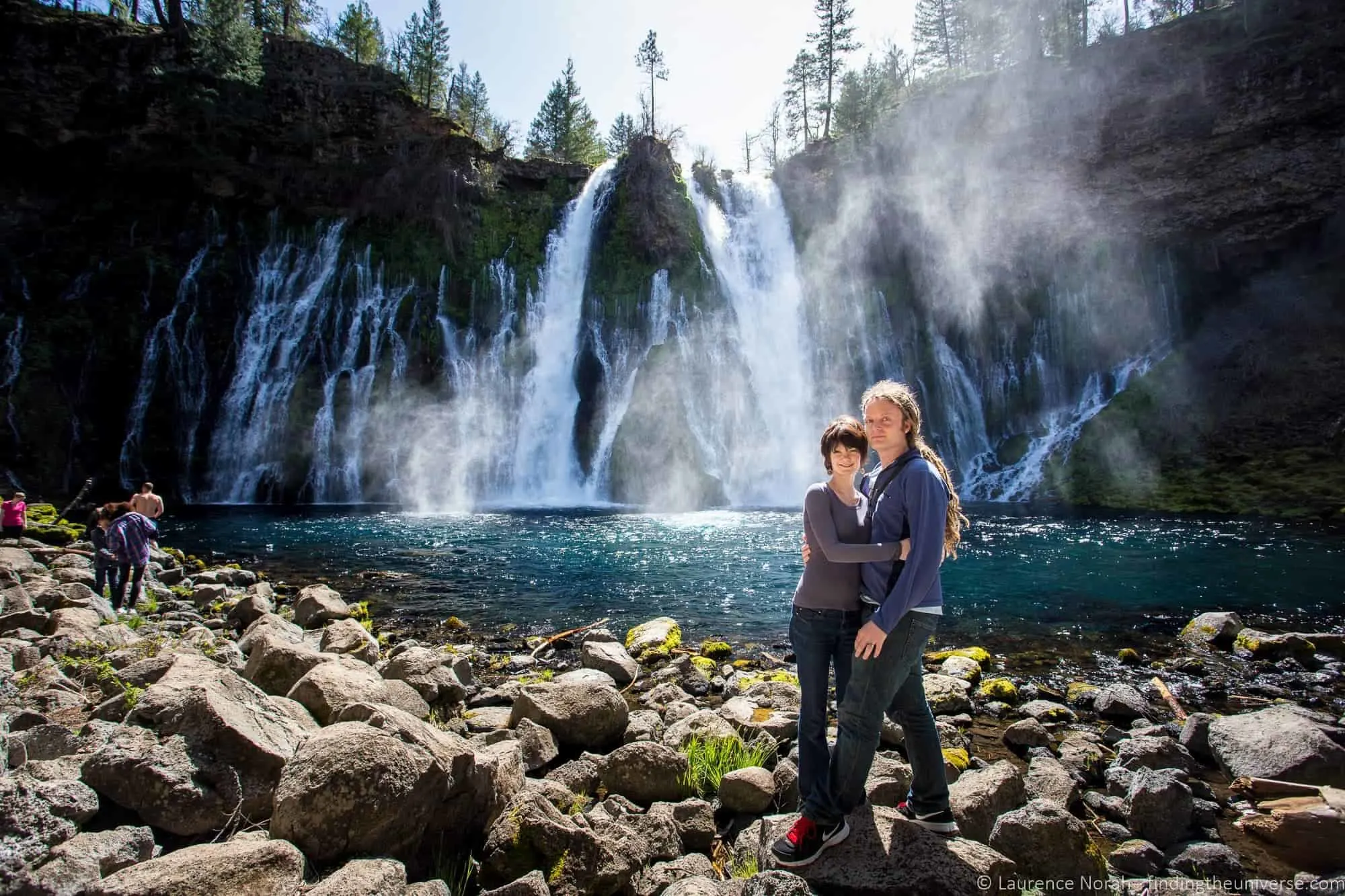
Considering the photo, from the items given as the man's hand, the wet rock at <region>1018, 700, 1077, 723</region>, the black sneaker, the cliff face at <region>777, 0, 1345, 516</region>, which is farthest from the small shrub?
the cliff face at <region>777, 0, 1345, 516</region>

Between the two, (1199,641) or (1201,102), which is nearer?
(1199,641)

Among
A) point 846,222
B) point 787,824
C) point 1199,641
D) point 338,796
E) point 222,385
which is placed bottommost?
point 1199,641

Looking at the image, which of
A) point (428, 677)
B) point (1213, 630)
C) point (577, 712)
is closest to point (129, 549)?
point (428, 677)

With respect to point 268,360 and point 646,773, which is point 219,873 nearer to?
point 646,773

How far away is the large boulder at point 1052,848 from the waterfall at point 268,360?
32721mm

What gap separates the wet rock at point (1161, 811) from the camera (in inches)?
152

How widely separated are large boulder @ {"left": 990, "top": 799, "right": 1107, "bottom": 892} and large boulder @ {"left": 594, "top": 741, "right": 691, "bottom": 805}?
6.14 ft

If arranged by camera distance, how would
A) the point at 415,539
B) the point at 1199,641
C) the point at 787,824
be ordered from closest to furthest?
the point at 787,824, the point at 1199,641, the point at 415,539

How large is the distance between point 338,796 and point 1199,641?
35.9ft

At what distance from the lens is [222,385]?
2969 cm

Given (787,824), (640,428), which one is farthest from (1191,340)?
(787,824)

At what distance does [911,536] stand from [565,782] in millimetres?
2814

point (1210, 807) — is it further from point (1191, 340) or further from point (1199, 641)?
point (1191, 340)

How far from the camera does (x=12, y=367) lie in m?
26.9
